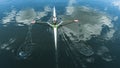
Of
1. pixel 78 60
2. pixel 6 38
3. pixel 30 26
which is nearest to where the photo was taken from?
pixel 78 60

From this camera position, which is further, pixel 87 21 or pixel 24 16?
pixel 24 16

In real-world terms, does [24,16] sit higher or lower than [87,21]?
higher

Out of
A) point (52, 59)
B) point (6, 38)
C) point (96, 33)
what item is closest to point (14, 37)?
point (6, 38)

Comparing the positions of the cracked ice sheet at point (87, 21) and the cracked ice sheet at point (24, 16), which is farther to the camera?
the cracked ice sheet at point (24, 16)

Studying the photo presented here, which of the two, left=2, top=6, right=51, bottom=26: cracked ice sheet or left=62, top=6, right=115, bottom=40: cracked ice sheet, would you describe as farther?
left=2, top=6, right=51, bottom=26: cracked ice sheet

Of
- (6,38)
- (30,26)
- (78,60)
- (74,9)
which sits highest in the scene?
(74,9)

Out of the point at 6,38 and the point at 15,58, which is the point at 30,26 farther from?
the point at 15,58

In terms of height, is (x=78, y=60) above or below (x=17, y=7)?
below

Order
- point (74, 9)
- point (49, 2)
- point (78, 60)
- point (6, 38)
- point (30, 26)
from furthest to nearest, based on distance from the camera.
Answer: point (49, 2), point (74, 9), point (30, 26), point (6, 38), point (78, 60)
